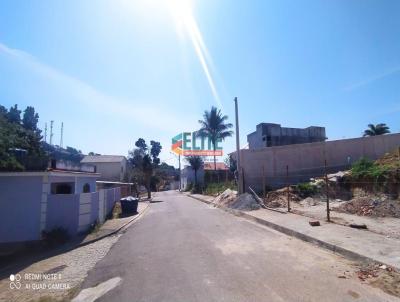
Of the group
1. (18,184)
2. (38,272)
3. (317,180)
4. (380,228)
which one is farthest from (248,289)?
(317,180)

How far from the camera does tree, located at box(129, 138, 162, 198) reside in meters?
40.6

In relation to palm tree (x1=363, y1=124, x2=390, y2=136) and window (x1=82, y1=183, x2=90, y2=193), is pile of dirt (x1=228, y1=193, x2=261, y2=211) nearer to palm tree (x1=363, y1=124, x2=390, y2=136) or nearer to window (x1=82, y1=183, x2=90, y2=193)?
window (x1=82, y1=183, x2=90, y2=193)

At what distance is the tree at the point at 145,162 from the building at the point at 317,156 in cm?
2020

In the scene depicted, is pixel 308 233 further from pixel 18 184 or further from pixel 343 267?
pixel 18 184

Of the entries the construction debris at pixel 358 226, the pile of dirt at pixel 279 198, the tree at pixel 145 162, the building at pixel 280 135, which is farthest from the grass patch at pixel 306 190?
the tree at pixel 145 162

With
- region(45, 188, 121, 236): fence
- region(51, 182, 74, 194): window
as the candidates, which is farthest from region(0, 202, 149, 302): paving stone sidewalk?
region(51, 182, 74, 194): window

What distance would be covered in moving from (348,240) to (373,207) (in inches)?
211

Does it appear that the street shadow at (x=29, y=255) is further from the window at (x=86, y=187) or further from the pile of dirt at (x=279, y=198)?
the pile of dirt at (x=279, y=198)

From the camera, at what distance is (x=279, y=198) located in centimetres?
1942

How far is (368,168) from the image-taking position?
55.8ft

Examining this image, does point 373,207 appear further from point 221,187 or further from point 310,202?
point 221,187

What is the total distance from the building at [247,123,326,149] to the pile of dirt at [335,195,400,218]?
20.0m

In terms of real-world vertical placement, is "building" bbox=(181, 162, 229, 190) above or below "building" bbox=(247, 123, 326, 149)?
→ below

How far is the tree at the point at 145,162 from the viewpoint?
40562mm
